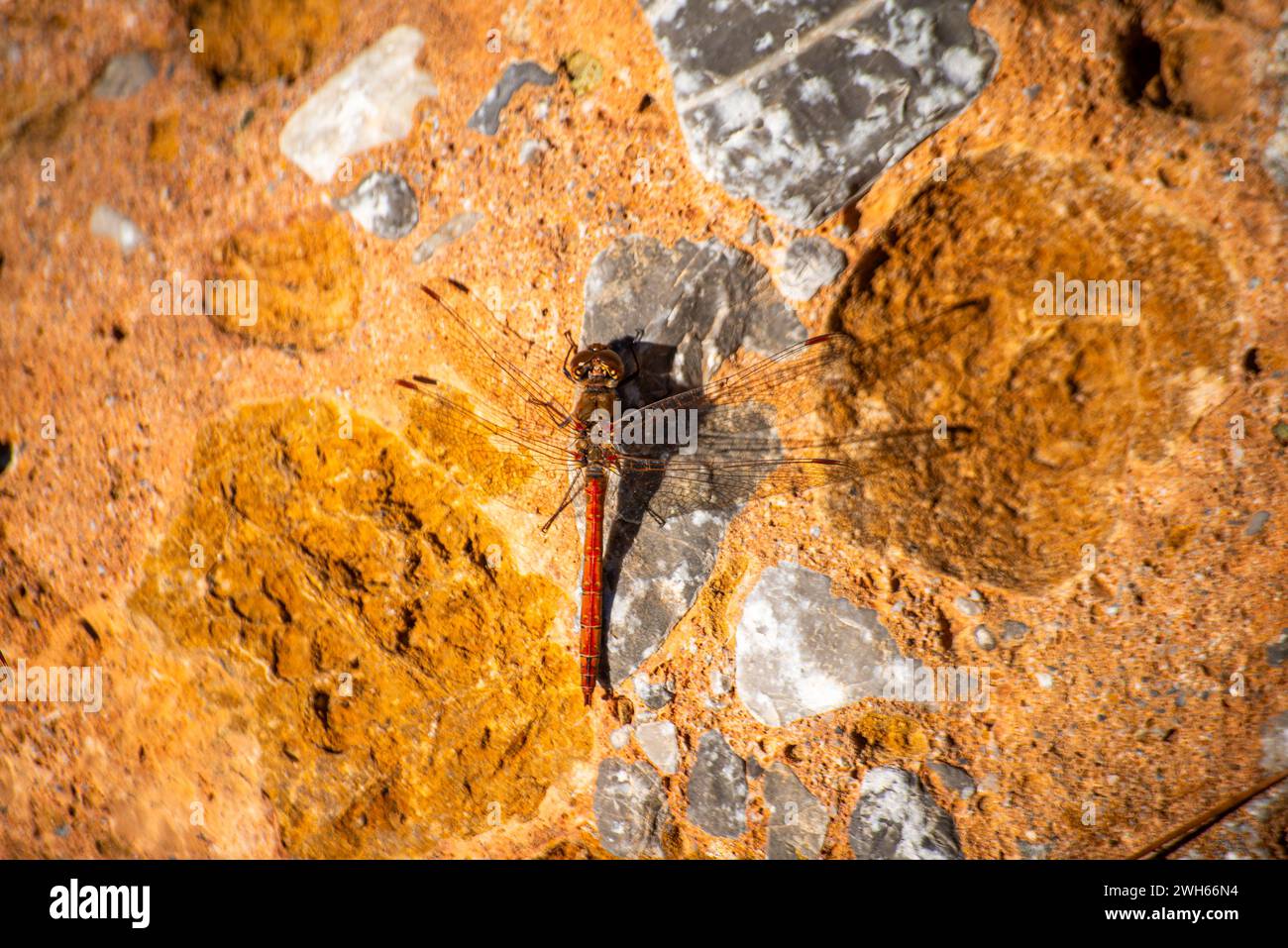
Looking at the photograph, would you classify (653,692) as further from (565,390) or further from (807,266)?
(807,266)

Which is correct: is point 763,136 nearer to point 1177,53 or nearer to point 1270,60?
point 1177,53

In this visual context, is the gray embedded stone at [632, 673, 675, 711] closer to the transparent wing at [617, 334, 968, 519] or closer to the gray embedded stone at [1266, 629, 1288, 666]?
the transparent wing at [617, 334, 968, 519]

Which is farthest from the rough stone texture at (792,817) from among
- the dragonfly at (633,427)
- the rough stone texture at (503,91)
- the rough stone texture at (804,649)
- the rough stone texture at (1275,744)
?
the rough stone texture at (503,91)

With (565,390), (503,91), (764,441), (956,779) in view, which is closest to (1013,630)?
(956,779)

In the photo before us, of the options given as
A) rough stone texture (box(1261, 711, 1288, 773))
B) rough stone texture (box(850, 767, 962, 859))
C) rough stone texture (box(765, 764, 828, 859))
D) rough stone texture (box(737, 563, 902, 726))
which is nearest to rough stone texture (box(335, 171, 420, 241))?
rough stone texture (box(737, 563, 902, 726))

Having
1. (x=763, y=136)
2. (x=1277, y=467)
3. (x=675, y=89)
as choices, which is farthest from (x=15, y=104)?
(x=1277, y=467)

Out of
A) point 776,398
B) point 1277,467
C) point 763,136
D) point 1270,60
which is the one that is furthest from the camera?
point 776,398
